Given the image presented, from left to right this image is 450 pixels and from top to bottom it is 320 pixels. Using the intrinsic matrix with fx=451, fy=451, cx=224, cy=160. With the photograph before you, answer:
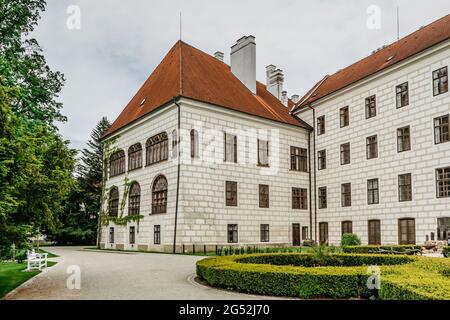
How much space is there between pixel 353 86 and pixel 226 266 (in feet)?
75.6

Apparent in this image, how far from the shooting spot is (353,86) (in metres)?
31.5

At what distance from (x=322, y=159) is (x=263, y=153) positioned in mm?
5162

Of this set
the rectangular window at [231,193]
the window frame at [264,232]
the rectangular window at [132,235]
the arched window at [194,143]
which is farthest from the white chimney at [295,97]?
the rectangular window at [132,235]

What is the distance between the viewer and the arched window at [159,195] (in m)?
29.0

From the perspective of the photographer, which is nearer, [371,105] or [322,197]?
[371,105]

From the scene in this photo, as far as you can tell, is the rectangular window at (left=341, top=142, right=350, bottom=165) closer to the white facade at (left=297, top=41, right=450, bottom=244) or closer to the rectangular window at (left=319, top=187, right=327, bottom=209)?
the white facade at (left=297, top=41, right=450, bottom=244)

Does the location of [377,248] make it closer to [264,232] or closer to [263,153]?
[264,232]

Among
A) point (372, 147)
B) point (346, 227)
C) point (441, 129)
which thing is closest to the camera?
point (441, 129)

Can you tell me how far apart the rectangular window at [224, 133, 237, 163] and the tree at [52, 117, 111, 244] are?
17846 mm

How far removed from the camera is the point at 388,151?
2884cm

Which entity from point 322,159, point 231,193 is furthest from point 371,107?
point 231,193
